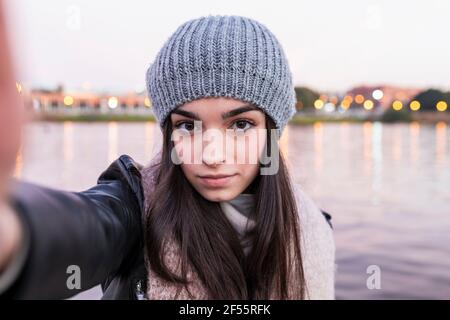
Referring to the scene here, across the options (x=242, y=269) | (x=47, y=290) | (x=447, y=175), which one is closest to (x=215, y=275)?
(x=242, y=269)

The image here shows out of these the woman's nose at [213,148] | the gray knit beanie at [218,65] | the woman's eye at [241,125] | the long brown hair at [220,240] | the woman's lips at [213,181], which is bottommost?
the long brown hair at [220,240]

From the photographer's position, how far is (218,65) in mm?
1989

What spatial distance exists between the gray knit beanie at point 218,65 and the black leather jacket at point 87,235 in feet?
1.05

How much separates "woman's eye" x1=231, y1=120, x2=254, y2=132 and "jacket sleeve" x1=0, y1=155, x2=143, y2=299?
1.28 feet

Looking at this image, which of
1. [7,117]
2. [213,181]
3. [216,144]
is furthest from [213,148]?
[7,117]

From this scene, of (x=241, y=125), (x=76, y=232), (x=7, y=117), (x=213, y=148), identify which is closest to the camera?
(x=7, y=117)

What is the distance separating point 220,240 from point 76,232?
0.85 metres

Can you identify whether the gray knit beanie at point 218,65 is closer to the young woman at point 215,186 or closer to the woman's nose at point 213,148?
the young woman at point 215,186

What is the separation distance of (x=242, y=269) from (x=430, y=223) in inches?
453

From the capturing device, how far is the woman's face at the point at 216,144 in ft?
6.31

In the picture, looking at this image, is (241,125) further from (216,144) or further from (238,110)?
(216,144)

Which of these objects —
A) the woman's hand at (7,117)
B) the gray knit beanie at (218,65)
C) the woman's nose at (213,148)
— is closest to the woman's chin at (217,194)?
the woman's nose at (213,148)

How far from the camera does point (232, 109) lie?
1.97 metres
